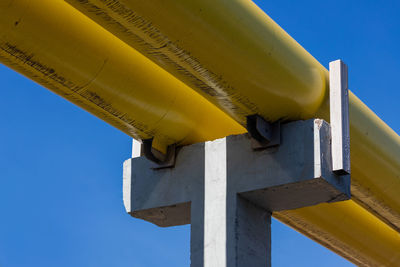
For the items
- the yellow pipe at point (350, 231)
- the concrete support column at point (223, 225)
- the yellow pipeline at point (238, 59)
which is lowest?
the concrete support column at point (223, 225)

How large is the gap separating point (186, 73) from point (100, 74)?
84 cm

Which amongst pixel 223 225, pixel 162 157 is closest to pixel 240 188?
pixel 223 225

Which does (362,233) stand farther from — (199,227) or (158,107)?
(158,107)

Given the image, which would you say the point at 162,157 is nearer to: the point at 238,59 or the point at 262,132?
the point at 262,132

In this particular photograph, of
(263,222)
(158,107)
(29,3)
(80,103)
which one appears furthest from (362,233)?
(29,3)

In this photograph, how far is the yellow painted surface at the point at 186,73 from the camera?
657cm

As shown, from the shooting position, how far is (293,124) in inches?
314

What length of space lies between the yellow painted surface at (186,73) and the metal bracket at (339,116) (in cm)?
→ 14

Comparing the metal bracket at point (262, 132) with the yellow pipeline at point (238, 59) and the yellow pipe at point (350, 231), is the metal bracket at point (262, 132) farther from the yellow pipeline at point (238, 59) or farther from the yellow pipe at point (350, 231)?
the yellow pipe at point (350, 231)

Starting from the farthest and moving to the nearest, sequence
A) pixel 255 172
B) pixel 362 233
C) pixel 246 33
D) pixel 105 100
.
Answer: pixel 362 233, pixel 255 172, pixel 105 100, pixel 246 33

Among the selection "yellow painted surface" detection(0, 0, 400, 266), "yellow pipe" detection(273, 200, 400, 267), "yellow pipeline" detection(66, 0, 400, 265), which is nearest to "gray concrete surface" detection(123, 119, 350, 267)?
"yellow painted surface" detection(0, 0, 400, 266)

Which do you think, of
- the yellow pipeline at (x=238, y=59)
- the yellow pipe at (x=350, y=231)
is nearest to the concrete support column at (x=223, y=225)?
the yellow pipeline at (x=238, y=59)

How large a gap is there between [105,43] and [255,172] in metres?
2.05

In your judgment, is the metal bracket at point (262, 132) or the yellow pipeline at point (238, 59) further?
the metal bracket at point (262, 132)
